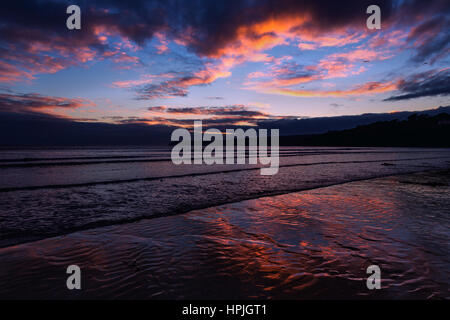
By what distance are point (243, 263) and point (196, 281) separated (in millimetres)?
846

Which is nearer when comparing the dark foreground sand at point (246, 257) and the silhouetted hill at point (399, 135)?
the dark foreground sand at point (246, 257)

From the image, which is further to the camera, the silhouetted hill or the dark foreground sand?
the silhouetted hill

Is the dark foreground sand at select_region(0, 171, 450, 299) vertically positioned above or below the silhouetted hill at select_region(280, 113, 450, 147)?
below

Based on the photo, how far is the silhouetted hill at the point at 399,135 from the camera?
122m

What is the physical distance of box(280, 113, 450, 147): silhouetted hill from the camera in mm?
122425

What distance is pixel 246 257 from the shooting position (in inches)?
150

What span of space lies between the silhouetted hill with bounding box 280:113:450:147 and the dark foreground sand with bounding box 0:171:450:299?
149 meters

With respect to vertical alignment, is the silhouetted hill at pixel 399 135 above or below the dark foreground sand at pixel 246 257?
above

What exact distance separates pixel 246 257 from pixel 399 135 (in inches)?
6710

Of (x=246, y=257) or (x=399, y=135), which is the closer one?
(x=246, y=257)

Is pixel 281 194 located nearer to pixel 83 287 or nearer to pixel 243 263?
pixel 243 263

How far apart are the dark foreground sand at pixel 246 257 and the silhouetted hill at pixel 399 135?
149434 millimetres

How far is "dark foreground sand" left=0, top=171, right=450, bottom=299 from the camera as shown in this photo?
9.45 ft
